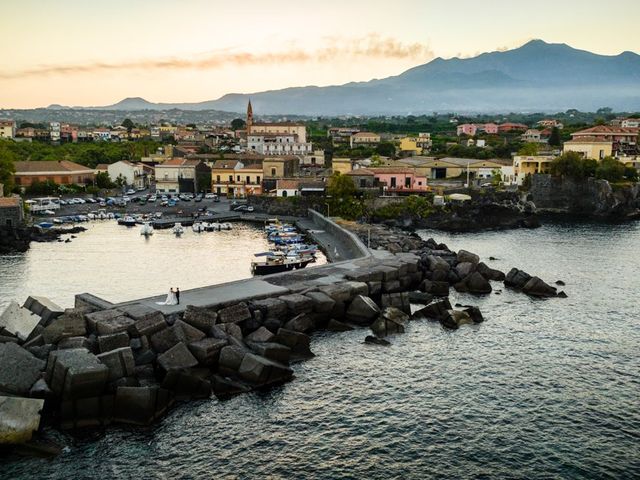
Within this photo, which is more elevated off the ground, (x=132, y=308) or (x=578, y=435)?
(x=132, y=308)

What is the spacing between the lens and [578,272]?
33.4 meters

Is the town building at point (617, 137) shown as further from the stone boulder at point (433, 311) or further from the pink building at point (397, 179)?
the stone boulder at point (433, 311)

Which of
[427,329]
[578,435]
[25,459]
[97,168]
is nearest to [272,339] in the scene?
[427,329]

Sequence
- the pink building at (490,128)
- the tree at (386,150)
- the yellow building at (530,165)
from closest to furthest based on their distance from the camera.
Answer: the yellow building at (530,165)
the tree at (386,150)
the pink building at (490,128)

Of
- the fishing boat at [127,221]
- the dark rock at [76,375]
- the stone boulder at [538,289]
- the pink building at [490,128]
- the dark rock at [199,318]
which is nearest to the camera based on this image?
the dark rock at [76,375]

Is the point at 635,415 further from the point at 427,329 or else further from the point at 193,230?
the point at 193,230

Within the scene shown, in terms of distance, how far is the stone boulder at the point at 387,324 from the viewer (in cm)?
2223

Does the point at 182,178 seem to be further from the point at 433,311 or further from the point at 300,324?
the point at 300,324

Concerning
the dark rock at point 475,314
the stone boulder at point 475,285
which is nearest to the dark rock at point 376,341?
the dark rock at point 475,314

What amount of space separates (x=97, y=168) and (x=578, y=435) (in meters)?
79.6

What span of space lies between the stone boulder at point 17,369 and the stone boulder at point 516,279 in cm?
2150

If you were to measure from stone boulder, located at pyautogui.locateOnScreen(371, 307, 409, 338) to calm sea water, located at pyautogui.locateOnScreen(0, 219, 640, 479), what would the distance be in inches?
21.0

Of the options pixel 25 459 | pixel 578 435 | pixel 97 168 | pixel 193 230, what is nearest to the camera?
pixel 25 459

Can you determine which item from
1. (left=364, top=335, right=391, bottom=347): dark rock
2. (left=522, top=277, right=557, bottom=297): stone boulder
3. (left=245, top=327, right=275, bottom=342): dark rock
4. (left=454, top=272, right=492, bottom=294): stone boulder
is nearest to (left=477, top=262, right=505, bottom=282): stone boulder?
(left=454, top=272, right=492, bottom=294): stone boulder
